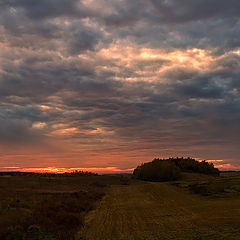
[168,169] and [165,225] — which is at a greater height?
[168,169]

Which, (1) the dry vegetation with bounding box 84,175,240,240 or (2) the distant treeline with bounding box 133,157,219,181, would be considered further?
(2) the distant treeline with bounding box 133,157,219,181

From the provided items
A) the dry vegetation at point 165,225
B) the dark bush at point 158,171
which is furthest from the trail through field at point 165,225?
the dark bush at point 158,171

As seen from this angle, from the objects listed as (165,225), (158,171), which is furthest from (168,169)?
(165,225)

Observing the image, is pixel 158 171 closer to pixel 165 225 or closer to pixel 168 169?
pixel 168 169

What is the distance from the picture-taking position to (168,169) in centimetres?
6762

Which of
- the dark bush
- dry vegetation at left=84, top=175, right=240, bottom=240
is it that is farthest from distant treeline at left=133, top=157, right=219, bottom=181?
dry vegetation at left=84, top=175, right=240, bottom=240

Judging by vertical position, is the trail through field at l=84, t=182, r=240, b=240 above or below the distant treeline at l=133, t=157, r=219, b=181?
below

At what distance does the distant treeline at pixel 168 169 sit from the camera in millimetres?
67688

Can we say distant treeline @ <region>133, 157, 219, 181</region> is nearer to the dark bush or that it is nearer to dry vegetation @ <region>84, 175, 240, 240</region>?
the dark bush

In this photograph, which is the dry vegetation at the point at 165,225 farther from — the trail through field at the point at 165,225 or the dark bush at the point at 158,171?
the dark bush at the point at 158,171

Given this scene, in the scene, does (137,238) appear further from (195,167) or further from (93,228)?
(195,167)

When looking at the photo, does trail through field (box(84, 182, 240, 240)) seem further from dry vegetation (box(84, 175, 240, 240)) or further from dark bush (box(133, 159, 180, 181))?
dark bush (box(133, 159, 180, 181))

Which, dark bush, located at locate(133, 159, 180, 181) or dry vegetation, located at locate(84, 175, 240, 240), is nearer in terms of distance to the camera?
dry vegetation, located at locate(84, 175, 240, 240)

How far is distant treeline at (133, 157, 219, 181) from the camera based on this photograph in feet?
222
